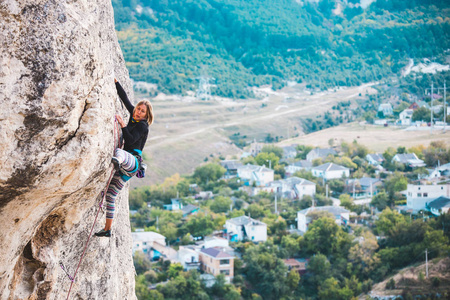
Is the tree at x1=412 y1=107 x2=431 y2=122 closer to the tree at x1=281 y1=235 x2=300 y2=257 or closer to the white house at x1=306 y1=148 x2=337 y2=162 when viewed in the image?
the white house at x1=306 y1=148 x2=337 y2=162

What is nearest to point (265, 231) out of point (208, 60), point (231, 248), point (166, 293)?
point (231, 248)

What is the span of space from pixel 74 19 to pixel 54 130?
89 centimetres

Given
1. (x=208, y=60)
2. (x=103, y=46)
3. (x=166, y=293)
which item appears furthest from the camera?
(x=208, y=60)

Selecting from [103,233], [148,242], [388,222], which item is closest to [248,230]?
[148,242]

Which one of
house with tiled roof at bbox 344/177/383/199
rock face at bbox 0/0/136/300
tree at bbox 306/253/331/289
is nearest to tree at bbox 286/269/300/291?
tree at bbox 306/253/331/289

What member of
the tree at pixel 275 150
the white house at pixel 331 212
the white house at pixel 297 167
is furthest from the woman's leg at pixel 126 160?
the tree at pixel 275 150

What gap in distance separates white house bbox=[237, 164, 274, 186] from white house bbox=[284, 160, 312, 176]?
398 cm

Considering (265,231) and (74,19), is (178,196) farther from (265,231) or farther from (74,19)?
(74,19)

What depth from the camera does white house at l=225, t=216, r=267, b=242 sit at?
119 feet

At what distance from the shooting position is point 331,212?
38938mm

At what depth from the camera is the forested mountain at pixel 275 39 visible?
4117 inches

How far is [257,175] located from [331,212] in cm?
1434

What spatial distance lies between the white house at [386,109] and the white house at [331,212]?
1694 inches

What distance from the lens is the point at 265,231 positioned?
36.5 meters
